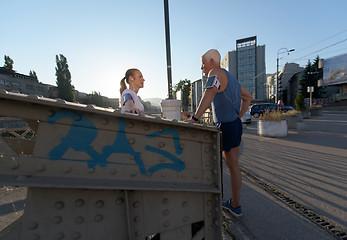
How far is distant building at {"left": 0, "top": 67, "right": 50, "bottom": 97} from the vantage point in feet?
115

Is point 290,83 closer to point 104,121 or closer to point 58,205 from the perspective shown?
point 104,121

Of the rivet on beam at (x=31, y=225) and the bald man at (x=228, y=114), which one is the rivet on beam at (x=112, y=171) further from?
the bald man at (x=228, y=114)

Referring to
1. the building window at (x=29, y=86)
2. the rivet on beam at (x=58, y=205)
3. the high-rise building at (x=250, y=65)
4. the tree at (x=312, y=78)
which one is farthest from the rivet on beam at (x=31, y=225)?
the high-rise building at (x=250, y=65)

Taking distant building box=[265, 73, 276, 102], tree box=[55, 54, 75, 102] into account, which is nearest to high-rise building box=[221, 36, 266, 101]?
distant building box=[265, 73, 276, 102]

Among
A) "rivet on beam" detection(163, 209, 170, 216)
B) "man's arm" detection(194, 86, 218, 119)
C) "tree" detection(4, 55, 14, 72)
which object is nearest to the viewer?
"rivet on beam" detection(163, 209, 170, 216)

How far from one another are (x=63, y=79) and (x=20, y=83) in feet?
31.2

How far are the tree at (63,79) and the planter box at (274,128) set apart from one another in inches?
1750

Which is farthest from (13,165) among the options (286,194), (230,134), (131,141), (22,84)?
(22,84)

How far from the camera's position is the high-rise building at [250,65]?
2422 inches

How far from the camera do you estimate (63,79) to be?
4084 centimetres

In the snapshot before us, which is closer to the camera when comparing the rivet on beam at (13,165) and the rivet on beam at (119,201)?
the rivet on beam at (13,165)

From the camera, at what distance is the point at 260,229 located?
5.87ft

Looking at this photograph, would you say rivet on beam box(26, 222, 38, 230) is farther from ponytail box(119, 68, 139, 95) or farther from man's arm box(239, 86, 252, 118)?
man's arm box(239, 86, 252, 118)

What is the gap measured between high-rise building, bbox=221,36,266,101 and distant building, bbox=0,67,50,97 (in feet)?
209
